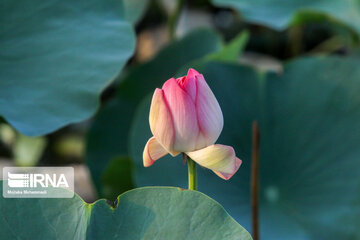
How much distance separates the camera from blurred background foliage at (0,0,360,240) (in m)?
0.79

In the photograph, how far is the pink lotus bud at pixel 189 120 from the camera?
1.47 ft

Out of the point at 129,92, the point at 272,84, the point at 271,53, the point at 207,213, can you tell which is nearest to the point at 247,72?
the point at 272,84

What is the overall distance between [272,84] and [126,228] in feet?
1.85

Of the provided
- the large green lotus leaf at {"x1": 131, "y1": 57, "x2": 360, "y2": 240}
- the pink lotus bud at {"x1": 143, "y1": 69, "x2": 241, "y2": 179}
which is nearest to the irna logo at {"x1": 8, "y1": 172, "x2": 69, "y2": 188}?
the pink lotus bud at {"x1": 143, "y1": 69, "x2": 241, "y2": 179}

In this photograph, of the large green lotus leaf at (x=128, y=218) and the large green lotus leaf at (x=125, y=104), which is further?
the large green lotus leaf at (x=125, y=104)

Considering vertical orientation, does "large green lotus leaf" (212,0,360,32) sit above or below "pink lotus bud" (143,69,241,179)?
below

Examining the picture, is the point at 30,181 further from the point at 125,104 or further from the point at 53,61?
the point at 125,104

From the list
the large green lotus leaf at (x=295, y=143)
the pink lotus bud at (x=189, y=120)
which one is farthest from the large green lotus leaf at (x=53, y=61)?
the pink lotus bud at (x=189, y=120)

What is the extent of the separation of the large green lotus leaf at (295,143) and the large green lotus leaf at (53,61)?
15cm

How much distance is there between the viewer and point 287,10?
1.25 meters

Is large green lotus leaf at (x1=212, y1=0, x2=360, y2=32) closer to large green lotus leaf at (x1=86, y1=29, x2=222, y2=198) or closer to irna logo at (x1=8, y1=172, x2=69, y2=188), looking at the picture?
large green lotus leaf at (x1=86, y1=29, x2=222, y2=198)

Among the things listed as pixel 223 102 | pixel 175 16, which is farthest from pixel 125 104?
pixel 223 102

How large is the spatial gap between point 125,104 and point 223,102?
1.27ft

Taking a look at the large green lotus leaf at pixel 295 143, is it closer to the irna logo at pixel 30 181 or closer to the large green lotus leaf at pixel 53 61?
the large green lotus leaf at pixel 53 61
